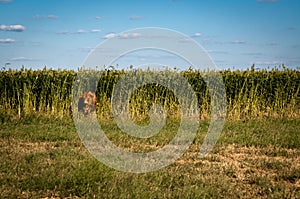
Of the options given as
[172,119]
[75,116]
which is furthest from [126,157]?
[75,116]

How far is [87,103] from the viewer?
12.7 meters

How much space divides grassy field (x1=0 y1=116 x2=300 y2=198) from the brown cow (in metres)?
2.66

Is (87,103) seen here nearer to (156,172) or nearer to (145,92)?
(145,92)

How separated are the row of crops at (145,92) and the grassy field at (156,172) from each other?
3027mm

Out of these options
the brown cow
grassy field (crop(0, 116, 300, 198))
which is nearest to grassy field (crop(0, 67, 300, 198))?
grassy field (crop(0, 116, 300, 198))

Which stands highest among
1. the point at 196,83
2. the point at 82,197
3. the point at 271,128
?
the point at 196,83

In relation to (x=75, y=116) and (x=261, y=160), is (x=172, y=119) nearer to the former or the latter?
(x=75, y=116)

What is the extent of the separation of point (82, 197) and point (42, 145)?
11.8 feet

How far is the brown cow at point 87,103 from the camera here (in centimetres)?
1272

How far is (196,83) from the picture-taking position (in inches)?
532

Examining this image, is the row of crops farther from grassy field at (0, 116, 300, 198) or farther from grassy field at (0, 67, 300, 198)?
grassy field at (0, 116, 300, 198)

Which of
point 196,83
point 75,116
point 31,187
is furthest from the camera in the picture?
point 196,83

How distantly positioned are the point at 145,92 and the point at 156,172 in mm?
6749

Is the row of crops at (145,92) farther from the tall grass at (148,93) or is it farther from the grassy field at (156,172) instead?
the grassy field at (156,172)
